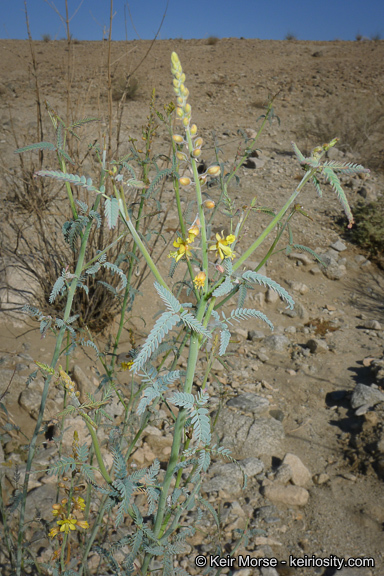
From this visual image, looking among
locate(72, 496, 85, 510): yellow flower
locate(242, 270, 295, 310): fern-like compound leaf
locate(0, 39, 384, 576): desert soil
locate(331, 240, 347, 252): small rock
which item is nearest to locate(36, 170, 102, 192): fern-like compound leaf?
locate(242, 270, 295, 310): fern-like compound leaf

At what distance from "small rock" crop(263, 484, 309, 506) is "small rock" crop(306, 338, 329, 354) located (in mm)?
1308

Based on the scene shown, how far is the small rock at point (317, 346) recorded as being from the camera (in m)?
3.33

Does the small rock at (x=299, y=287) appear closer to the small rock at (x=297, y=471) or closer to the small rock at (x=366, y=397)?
the small rock at (x=366, y=397)

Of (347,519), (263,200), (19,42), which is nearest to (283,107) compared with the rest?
(263,200)

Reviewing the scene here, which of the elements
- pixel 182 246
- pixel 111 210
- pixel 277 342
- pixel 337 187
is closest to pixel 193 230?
pixel 182 246

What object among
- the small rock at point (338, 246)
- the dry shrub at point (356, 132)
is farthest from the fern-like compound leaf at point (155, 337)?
the dry shrub at point (356, 132)

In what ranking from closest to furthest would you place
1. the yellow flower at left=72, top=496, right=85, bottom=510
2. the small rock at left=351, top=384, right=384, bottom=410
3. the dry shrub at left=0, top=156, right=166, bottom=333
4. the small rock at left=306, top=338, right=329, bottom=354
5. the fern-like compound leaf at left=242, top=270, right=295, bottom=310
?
1. the fern-like compound leaf at left=242, top=270, right=295, bottom=310
2. the yellow flower at left=72, top=496, right=85, bottom=510
3. the small rock at left=351, top=384, right=384, bottom=410
4. the dry shrub at left=0, top=156, right=166, bottom=333
5. the small rock at left=306, top=338, right=329, bottom=354

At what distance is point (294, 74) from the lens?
1280 cm

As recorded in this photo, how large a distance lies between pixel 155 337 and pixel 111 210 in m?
0.24

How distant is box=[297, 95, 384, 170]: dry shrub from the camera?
24.5 ft

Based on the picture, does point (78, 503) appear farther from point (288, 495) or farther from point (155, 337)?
point (288, 495)

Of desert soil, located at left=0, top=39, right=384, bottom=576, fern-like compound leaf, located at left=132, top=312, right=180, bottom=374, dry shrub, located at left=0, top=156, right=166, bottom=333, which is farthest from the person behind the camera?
dry shrub, located at left=0, top=156, right=166, bottom=333

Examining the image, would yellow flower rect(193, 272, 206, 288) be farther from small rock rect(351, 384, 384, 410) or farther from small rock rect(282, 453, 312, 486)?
small rock rect(351, 384, 384, 410)

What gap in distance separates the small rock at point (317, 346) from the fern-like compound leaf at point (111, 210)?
2.83 metres
